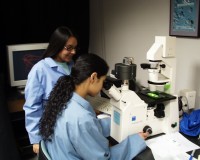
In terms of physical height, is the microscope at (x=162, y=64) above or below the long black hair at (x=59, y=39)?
below

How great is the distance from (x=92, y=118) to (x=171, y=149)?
19.3 inches

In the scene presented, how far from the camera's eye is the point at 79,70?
1167 mm

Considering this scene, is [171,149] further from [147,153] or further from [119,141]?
[119,141]

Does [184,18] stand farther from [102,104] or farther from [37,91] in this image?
[37,91]

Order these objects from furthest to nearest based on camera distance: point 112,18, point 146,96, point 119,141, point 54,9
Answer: point 54,9 < point 112,18 < point 146,96 < point 119,141

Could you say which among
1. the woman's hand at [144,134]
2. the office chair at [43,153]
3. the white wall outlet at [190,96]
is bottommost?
the woman's hand at [144,134]

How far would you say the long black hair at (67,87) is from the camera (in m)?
1.14

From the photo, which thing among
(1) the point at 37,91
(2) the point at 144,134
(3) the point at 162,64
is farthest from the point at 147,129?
(1) the point at 37,91

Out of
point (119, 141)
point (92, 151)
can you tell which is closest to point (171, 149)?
point (119, 141)

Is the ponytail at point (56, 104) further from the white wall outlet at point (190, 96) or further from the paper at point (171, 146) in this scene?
the white wall outlet at point (190, 96)

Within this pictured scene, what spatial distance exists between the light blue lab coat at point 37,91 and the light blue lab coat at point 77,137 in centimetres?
47

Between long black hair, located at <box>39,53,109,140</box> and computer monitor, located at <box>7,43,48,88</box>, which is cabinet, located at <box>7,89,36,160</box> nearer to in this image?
computer monitor, located at <box>7,43,48,88</box>

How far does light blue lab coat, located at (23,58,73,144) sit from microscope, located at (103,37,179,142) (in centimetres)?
49

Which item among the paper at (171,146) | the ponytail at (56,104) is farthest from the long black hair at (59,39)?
the paper at (171,146)
